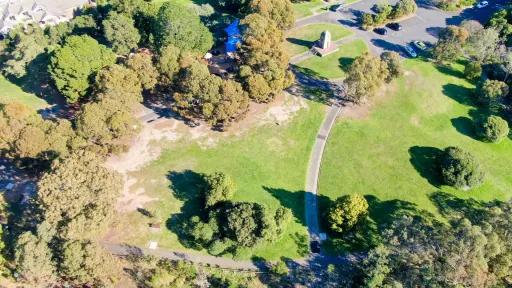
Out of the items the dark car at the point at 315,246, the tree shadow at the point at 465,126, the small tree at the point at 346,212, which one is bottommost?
the dark car at the point at 315,246

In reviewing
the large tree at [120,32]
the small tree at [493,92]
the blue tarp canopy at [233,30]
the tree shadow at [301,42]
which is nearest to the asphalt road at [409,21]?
the tree shadow at [301,42]

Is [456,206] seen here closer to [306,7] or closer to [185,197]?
[185,197]

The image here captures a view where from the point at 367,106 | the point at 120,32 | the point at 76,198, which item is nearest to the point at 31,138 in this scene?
the point at 76,198

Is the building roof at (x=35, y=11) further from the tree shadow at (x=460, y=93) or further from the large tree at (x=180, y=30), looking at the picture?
the tree shadow at (x=460, y=93)

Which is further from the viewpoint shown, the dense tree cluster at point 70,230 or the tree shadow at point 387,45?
the tree shadow at point 387,45

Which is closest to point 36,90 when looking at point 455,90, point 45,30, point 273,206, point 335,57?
point 45,30

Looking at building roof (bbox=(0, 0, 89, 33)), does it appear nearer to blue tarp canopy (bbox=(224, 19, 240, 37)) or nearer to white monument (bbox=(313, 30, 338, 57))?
blue tarp canopy (bbox=(224, 19, 240, 37))

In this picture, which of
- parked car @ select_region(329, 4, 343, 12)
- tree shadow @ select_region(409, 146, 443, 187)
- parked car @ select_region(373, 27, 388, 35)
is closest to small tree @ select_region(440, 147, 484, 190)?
tree shadow @ select_region(409, 146, 443, 187)

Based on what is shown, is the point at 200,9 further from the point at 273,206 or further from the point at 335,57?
the point at 273,206
